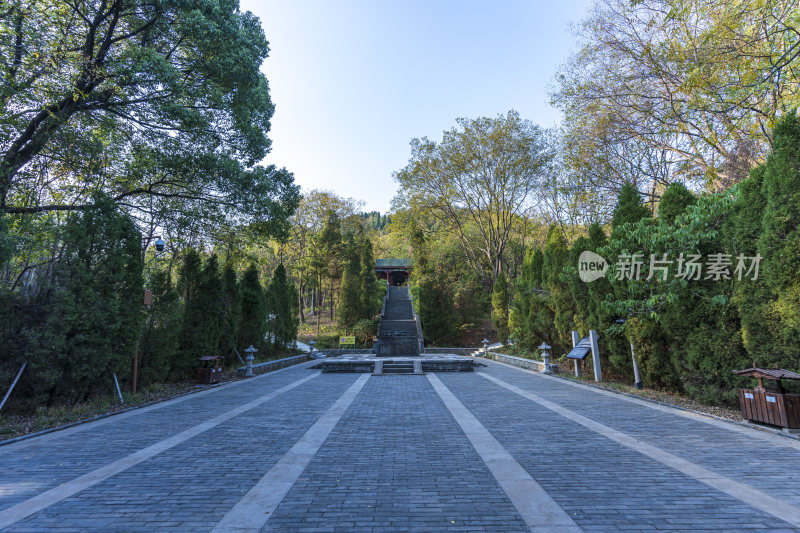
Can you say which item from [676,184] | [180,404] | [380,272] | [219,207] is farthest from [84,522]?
[380,272]

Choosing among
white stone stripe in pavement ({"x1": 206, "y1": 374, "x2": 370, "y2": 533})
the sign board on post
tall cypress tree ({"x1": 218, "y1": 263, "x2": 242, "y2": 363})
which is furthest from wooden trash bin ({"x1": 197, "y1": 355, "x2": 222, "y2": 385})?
the sign board on post

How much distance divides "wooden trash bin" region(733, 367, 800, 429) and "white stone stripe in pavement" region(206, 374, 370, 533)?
637 cm

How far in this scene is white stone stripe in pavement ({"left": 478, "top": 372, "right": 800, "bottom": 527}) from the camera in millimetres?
2848

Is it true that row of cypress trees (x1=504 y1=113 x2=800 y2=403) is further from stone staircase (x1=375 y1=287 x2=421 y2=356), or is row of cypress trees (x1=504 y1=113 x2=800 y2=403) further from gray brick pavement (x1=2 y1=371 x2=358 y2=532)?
stone staircase (x1=375 y1=287 x2=421 y2=356)

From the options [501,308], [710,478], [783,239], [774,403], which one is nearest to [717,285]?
[783,239]

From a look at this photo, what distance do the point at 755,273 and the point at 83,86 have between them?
12.9m

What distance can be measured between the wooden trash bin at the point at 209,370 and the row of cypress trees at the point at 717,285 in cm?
1039

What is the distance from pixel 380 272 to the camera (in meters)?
44.6

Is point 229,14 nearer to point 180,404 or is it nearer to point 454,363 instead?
point 180,404

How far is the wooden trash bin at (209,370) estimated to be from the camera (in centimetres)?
1002

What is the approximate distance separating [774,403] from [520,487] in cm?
461

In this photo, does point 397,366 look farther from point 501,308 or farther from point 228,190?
point 501,308

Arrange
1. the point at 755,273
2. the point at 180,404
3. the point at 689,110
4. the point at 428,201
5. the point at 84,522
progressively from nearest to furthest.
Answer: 1. the point at 84,522
2. the point at 755,273
3. the point at 180,404
4. the point at 689,110
5. the point at 428,201

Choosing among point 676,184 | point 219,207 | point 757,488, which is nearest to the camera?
point 757,488
